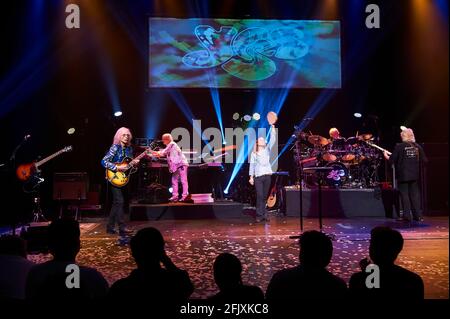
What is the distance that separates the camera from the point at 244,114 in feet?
49.0

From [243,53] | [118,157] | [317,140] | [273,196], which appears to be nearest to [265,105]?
[243,53]

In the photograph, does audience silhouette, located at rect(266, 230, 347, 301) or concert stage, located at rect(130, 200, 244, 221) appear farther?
concert stage, located at rect(130, 200, 244, 221)

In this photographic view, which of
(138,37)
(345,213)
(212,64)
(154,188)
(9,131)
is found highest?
(138,37)

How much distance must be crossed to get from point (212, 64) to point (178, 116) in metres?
2.28

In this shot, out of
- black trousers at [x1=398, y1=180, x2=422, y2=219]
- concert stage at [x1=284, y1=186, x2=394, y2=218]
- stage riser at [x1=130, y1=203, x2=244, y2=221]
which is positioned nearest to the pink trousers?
stage riser at [x1=130, y1=203, x2=244, y2=221]

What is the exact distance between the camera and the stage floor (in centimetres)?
554

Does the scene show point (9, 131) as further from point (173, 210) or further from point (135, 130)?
point (173, 210)

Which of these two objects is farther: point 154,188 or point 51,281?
point 154,188

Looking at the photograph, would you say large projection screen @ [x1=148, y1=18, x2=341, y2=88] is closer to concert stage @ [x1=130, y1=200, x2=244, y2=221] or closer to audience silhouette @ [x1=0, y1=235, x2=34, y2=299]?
concert stage @ [x1=130, y1=200, x2=244, y2=221]

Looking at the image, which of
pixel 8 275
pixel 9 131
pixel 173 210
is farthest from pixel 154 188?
pixel 8 275

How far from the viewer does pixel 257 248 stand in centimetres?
721

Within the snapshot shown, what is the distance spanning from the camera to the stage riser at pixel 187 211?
1134cm

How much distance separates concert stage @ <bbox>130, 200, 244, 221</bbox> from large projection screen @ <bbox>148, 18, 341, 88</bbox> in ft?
13.0

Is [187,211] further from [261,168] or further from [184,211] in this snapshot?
[261,168]
